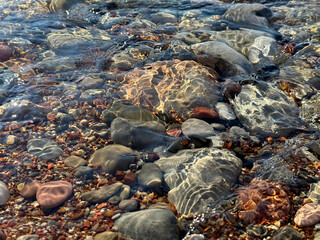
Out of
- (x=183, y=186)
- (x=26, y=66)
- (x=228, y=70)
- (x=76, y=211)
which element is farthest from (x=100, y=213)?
(x=26, y=66)

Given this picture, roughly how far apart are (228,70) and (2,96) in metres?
3.73

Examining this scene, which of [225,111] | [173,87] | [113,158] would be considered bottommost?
[113,158]

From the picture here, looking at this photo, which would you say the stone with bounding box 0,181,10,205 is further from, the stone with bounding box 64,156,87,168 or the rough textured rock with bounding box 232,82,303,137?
the rough textured rock with bounding box 232,82,303,137

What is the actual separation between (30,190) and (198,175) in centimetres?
172

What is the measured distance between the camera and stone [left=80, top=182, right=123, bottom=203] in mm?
3023

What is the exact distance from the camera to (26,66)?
18.7 ft

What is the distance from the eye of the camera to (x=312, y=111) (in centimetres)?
416

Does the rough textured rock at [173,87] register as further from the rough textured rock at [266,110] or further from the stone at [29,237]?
the stone at [29,237]

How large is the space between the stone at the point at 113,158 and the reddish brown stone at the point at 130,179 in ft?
0.36

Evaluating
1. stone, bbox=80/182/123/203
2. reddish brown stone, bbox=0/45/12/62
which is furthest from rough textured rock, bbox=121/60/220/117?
reddish brown stone, bbox=0/45/12/62

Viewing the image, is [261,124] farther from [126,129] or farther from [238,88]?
[126,129]

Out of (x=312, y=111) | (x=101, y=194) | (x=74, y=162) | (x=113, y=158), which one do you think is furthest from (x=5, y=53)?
(x=312, y=111)

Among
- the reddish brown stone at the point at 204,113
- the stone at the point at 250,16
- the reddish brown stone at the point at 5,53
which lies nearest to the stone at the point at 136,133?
the reddish brown stone at the point at 204,113

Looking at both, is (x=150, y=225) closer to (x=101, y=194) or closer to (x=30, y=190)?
(x=101, y=194)
